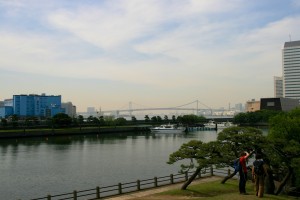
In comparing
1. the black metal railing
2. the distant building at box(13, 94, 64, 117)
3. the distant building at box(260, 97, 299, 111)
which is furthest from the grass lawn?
the distant building at box(260, 97, 299, 111)

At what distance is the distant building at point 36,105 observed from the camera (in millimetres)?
174750

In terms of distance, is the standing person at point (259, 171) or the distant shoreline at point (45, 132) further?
the distant shoreline at point (45, 132)

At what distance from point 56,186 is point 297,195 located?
18.5 m

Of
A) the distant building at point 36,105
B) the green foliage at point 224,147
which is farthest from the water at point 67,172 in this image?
the distant building at point 36,105

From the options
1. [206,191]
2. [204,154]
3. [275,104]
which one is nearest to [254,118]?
[275,104]

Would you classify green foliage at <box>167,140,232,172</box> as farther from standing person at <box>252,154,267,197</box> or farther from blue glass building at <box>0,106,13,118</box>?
blue glass building at <box>0,106,13,118</box>

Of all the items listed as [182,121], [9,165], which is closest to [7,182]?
[9,165]

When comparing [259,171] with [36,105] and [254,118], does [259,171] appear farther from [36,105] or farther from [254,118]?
[36,105]

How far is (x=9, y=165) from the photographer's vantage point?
4247 cm

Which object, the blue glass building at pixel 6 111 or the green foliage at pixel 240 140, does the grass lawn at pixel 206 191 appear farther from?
the blue glass building at pixel 6 111

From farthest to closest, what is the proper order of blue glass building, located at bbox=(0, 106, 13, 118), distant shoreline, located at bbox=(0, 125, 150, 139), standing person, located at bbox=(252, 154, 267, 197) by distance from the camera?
blue glass building, located at bbox=(0, 106, 13, 118) → distant shoreline, located at bbox=(0, 125, 150, 139) → standing person, located at bbox=(252, 154, 267, 197)

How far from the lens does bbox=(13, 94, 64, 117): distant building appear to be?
6880 inches

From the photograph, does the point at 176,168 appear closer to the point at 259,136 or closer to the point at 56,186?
the point at 56,186

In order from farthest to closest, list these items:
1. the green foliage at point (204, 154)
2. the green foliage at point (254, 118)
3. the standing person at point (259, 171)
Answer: the green foliage at point (254, 118), the green foliage at point (204, 154), the standing person at point (259, 171)
